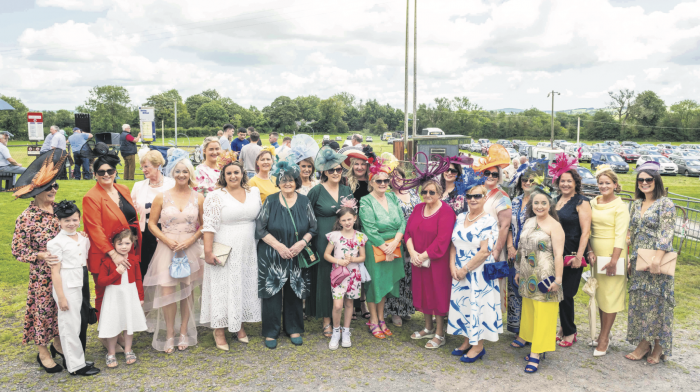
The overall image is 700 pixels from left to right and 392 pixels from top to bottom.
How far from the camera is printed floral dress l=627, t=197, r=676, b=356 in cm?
421

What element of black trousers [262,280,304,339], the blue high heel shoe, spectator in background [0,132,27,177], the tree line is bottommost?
the blue high heel shoe

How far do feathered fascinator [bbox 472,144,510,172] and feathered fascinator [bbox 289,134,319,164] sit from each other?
1.76 meters

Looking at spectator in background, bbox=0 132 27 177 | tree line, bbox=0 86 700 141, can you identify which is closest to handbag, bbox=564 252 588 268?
spectator in background, bbox=0 132 27 177

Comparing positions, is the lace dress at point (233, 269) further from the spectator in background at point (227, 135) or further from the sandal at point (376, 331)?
the spectator in background at point (227, 135)

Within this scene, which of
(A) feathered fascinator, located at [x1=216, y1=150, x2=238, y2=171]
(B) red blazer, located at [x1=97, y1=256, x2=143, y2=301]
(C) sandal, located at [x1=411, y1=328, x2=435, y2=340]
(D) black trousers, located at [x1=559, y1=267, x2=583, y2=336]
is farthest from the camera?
(A) feathered fascinator, located at [x1=216, y1=150, x2=238, y2=171]

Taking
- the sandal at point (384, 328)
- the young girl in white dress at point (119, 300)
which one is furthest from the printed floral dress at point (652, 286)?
the young girl in white dress at point (119, 300)

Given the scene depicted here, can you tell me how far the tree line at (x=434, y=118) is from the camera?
75.2m

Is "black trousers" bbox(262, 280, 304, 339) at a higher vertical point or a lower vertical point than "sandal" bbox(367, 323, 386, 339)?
higher

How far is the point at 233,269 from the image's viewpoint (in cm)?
443

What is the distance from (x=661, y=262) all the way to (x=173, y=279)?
4694 mm

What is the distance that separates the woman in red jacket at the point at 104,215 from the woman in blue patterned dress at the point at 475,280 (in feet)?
10.0

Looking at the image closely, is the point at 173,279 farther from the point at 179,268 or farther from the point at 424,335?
the point at 424,335

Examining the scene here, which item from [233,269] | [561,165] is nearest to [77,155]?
[233,269]

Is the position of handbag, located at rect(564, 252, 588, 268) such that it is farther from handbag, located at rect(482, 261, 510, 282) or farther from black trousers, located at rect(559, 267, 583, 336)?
handbag, located at rect(482, 261, 510, 282)
